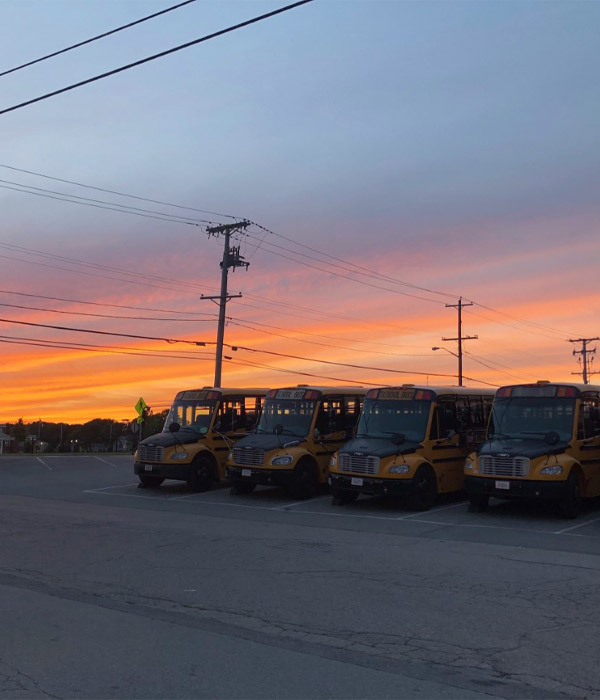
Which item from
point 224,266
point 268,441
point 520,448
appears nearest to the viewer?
point 520,448

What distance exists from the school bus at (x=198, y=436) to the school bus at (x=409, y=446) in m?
4.64

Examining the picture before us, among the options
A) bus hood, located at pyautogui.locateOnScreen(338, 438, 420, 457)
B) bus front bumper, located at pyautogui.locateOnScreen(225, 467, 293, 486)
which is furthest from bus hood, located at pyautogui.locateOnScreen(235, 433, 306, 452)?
bus hood, located at pyautogui.locateOnScreen(338, 438, 420, 457)

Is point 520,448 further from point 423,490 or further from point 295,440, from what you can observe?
point 295,440

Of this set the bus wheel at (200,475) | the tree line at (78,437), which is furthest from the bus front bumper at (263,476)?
the tree line at (78,437)

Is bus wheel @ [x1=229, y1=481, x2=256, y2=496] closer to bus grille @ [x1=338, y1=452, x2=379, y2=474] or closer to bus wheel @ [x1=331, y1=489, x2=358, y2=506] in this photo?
bus wheel @ [x1=331, y1=489, x2=358, y2=506]

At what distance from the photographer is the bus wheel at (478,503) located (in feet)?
54.0

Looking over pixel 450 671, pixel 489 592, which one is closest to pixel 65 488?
pixel 489 592

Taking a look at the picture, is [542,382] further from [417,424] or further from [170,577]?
[170,577]

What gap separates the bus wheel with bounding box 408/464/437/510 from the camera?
658 inches

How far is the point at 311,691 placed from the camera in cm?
532

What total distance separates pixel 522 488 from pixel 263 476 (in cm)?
652

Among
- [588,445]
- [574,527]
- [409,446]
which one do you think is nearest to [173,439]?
[409,446]

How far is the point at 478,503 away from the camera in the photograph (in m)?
16.6

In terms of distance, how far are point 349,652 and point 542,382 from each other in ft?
40.1
